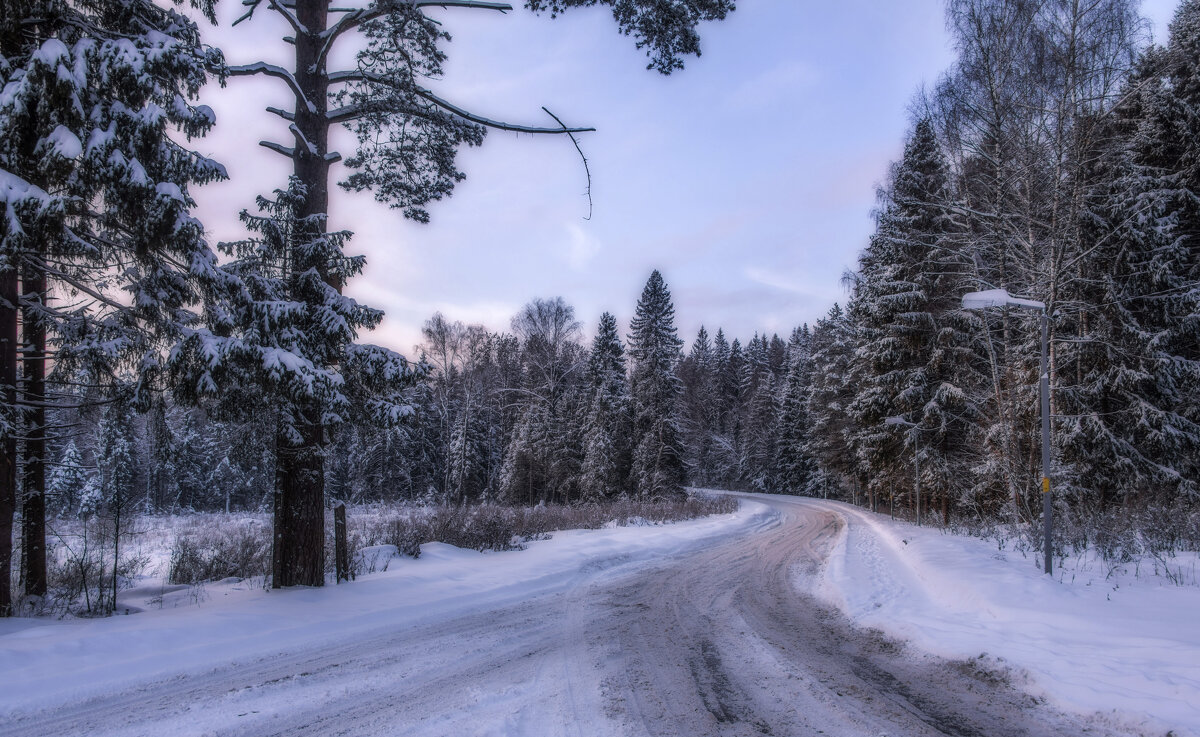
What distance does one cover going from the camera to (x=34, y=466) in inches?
254

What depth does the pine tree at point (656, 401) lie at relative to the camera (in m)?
31.5

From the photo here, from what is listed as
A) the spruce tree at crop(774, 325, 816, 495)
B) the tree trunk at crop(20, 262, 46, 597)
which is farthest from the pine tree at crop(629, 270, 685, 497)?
the tree trunk at crop(20, 262, 46, 597)

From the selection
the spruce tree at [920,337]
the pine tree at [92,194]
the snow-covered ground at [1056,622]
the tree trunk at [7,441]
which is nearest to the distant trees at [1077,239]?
the spruce tree at [920,337]

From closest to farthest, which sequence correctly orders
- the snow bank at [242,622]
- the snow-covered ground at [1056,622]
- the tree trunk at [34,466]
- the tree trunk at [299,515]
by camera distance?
the snow-covered ground at [1056,622], the snow bank at [242,622], the tree trunk at [34,466], the tree trunk at [299,515]

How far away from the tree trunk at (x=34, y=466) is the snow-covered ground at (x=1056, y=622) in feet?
32.0

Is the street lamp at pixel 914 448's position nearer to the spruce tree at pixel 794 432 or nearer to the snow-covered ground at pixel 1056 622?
the snow-covered ground at pixel 1056 622

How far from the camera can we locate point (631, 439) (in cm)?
3366

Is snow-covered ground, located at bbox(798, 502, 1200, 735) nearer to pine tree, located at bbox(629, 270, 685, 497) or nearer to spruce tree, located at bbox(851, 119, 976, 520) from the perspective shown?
spruce tree, located at bbox(851, 119, 976, 520)

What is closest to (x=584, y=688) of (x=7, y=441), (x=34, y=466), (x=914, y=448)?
(x=7, y=441)

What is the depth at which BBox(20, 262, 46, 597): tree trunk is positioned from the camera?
6.25m

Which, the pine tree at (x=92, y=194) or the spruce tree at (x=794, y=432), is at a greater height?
the pine tree at (x=92, y=194)

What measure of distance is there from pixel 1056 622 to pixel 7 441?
1081 centimetres

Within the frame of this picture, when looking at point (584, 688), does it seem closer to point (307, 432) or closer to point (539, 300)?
point (307, 432)

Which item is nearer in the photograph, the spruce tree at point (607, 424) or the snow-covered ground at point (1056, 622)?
the snow-covered ground at point (1056, 622)
